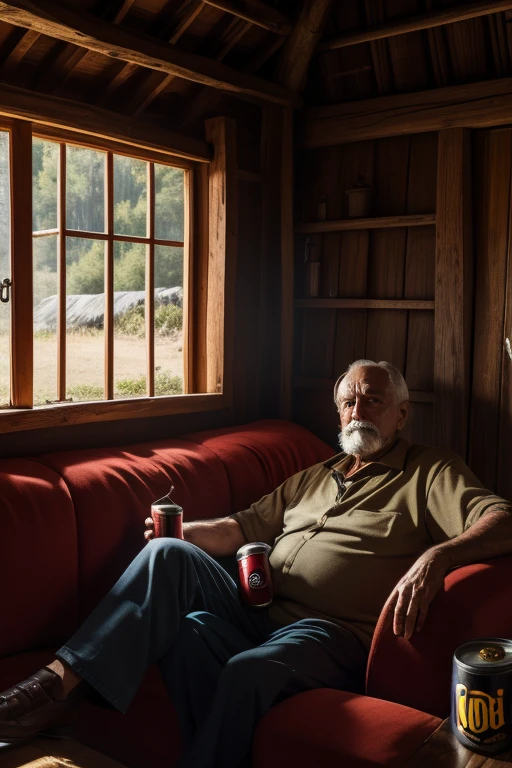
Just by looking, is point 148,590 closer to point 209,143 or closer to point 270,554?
point 270,554

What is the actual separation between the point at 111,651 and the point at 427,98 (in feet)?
8.05

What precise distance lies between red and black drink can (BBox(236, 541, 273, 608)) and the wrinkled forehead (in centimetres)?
64

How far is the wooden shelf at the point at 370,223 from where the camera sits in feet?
10.8

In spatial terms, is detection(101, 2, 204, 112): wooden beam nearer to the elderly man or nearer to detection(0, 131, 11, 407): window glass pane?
detection(0, 131, 11, 407): window glass pane

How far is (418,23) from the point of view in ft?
10.2

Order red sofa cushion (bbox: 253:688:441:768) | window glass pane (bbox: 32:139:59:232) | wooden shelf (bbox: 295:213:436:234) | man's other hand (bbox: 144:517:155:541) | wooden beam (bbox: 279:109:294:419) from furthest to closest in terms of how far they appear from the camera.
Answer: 1. wooden beam (bbox: 279:109:294:419)
2. wooden shelf (bbox: 295:213:436:234)
3. window glass pane (bbox: 32:139:59:232)
4. man's other hand (bbox: 144:517:155:541)
5. red sofa cushion (bbox: 253:688:441:768)

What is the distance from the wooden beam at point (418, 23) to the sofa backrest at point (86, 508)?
1.72m

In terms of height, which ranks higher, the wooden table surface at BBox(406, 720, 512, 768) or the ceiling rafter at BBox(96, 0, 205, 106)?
the ceiling rafter at BBox(96, 0, 205, 106)

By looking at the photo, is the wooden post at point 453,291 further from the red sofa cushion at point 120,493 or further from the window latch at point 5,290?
the window latch at point 5,290

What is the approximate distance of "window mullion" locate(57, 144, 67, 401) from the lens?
9.60ft

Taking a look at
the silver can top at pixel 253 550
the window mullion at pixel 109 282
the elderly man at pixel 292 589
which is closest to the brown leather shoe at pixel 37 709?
the elderly man at pixel 292 589

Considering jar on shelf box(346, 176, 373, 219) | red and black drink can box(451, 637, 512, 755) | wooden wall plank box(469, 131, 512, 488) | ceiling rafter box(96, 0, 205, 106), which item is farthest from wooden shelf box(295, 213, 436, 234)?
red and black drink can box(451, 637, 512, 755)

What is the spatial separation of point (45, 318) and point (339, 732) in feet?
5.93

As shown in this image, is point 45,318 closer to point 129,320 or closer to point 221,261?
point 129,320
